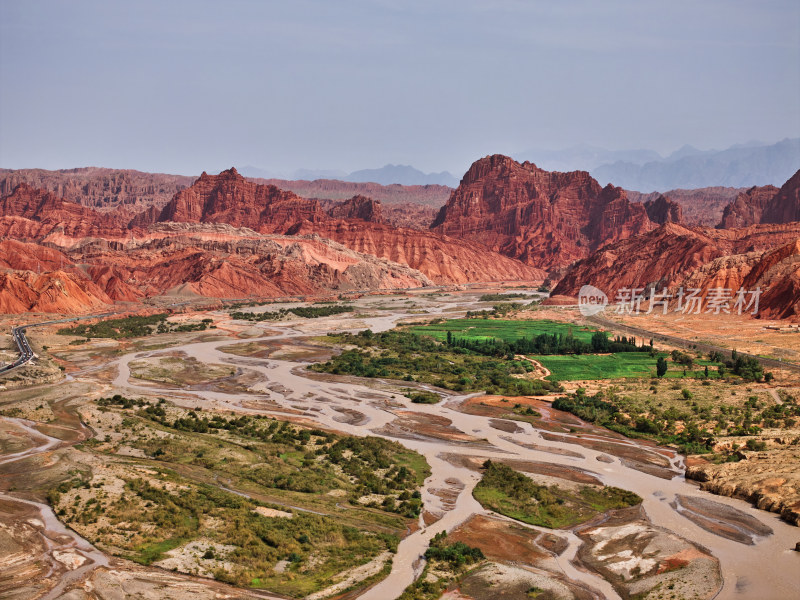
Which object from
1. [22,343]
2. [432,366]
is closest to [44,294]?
[22,343]

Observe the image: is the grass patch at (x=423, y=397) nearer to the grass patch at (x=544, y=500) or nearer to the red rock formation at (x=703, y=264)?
the grass patch at (x=544, y=500)

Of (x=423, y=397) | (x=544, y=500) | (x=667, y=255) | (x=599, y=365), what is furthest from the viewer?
(x=667, y=255)

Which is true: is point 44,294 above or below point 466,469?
below

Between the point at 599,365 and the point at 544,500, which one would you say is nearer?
the point at 544,500

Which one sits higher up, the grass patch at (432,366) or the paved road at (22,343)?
the grass patch at (432,366)

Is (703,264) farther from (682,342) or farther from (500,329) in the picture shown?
(682,342)

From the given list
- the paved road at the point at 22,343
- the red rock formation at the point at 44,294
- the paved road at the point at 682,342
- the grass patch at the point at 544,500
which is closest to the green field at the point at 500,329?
the paved road at the point at 682,342
